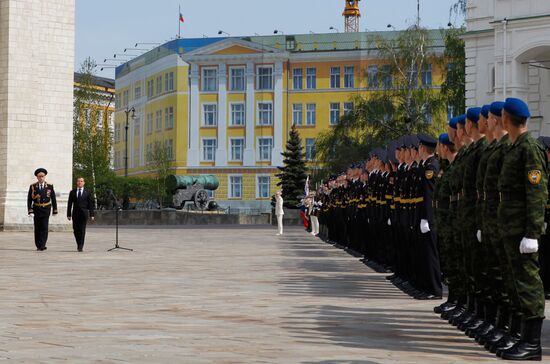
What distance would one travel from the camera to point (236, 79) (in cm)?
A: 10169

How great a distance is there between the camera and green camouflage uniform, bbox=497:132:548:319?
32.8 ft

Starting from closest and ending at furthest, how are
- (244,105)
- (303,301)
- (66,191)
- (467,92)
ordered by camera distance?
(303,301) < (66,191) < (467,92) < (244,105)

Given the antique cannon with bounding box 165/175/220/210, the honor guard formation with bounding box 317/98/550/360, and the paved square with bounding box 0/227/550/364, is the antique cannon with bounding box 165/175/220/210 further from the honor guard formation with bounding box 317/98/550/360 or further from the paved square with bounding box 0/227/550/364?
the honor guard formation with bounding box 317/98/550/360

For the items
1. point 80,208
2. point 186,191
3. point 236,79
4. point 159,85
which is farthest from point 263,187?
point 80,208

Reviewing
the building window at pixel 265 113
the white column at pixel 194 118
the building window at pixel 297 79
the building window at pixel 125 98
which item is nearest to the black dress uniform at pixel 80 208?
the building window at pixel 297 79

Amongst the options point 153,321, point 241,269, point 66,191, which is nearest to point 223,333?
point 153,321

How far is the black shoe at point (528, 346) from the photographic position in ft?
32.4

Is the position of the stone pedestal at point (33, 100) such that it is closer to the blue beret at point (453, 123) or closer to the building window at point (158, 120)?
the blue beret at point (453, 123)

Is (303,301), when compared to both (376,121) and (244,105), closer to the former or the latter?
(376,121)

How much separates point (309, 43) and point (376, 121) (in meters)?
33.9

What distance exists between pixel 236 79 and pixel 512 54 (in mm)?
49498

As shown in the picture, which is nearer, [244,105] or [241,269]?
A: [241,269]

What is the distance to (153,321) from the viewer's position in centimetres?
1261

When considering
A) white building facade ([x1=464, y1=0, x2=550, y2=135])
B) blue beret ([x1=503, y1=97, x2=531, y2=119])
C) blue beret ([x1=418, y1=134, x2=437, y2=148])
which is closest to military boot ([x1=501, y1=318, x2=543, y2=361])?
blue beret ([x1=503, y1=97, x2=531, y2=119])
